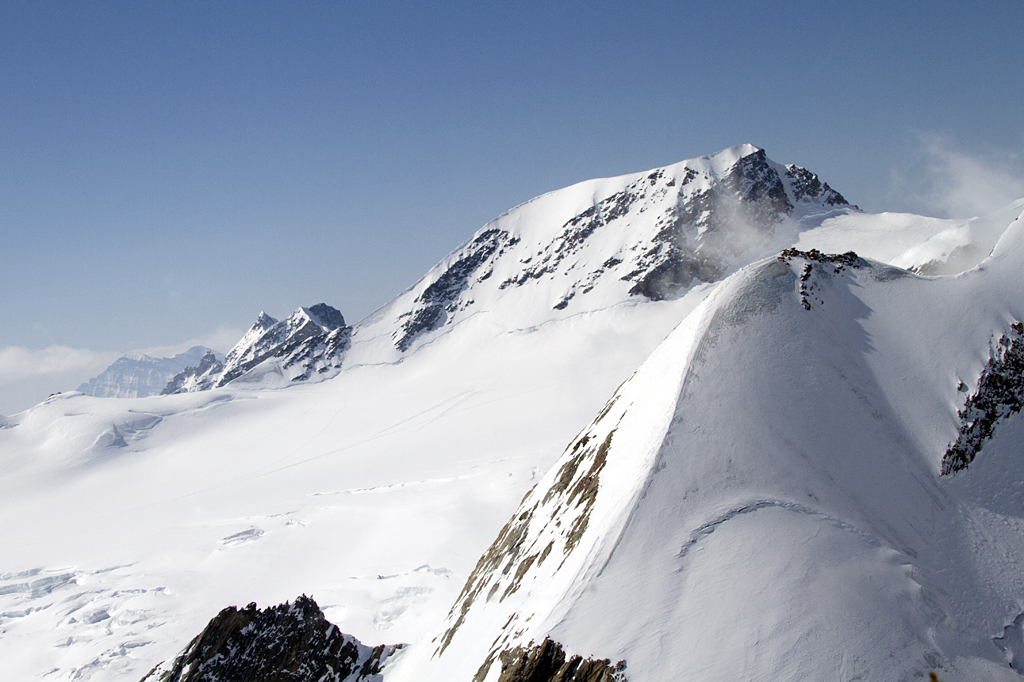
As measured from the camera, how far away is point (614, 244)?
11394cm

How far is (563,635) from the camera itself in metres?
11.3

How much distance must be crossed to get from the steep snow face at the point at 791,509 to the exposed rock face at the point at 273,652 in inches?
149

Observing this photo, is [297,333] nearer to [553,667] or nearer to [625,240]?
[625,240]

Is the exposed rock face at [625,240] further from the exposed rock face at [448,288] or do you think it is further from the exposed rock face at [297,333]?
the exposed rock face at [297,333]

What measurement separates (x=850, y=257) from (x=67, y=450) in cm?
10966

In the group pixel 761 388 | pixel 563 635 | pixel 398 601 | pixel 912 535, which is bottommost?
pixel 398 601

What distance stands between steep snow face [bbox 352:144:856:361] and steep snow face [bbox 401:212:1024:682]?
8215 centimetres

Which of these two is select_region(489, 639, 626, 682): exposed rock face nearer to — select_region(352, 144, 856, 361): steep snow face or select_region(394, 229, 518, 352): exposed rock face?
select_region(352, 144, 856, 361): steep snow face

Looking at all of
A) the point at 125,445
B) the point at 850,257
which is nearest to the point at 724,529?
the point at 850,257

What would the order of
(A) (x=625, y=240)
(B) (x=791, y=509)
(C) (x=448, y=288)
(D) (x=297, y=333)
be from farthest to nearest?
(D) (x=297, y=333) → (C) (x=448, y=288) → (A) (x=625, y=240) → (B) (x=791, y=509)

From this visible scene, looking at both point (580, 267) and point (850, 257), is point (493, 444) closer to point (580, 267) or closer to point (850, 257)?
point (850, 257)

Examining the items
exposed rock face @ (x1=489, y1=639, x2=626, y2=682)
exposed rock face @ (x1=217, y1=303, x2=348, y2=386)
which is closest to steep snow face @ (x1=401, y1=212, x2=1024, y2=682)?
exposed rock face @ (x1=489, y1=639, x2=626, y2=682)

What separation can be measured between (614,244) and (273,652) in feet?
336

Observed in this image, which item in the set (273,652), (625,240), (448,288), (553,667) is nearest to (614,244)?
(625,240)
